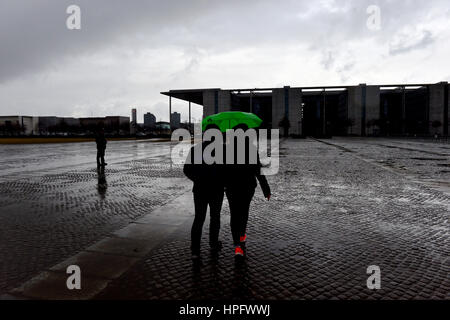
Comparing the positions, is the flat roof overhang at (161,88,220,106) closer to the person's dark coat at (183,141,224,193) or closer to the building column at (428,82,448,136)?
the building column at (428,82,448,136)

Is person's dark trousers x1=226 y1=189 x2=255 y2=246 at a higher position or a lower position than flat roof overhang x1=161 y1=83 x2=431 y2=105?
lower

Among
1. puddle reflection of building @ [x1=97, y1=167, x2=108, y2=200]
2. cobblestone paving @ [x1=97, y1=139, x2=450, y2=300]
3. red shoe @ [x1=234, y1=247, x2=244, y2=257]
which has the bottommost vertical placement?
cobblestone paving @ [x1=97, y1=139, x2=450, y2=300]

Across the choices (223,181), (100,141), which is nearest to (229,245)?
(223,181)

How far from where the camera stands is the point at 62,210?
248 inches

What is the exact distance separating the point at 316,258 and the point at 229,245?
118 cm

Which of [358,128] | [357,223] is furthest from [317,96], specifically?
[357,223]

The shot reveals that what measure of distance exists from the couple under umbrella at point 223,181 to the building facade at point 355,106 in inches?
3116

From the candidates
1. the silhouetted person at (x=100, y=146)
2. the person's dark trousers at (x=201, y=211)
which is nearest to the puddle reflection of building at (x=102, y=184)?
the silhouetted person at (x=100, y=146)

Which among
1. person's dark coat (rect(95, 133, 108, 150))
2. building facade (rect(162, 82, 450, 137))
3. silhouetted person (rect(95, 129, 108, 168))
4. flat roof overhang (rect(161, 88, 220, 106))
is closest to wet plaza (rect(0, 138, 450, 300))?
silhouetted person (rect(95, 129, 108, 168))

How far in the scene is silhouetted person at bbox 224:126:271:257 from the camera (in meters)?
3.89

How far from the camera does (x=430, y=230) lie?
5027 millimetres

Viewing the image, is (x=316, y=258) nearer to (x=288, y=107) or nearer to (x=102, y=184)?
(x=102, y=184)

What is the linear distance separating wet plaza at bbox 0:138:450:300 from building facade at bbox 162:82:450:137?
7632cm
